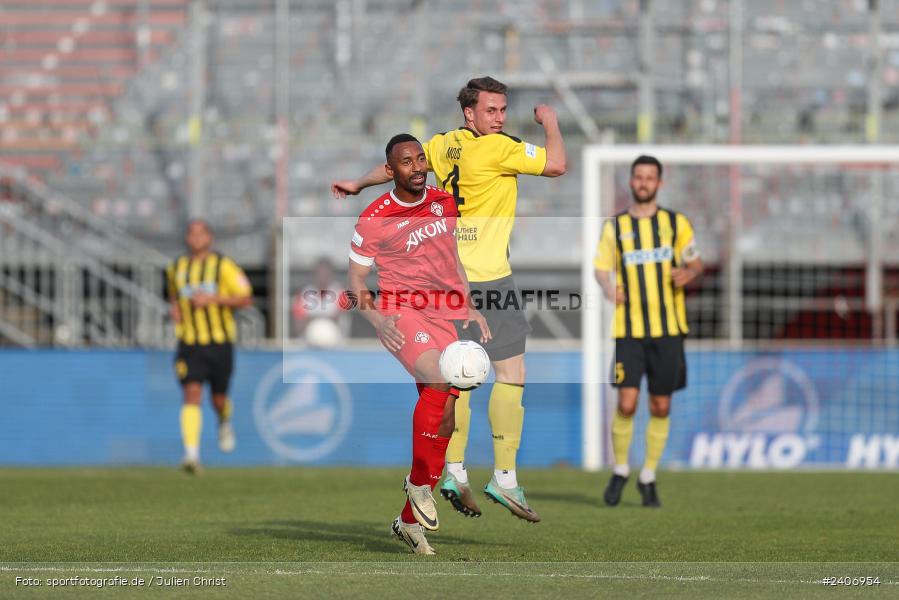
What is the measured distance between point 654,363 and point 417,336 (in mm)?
3486

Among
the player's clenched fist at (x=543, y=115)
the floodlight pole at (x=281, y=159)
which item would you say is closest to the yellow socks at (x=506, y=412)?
the player's clenched fist at (x=543, y=115)

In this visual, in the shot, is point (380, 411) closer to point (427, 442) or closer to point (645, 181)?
point (645, 181)

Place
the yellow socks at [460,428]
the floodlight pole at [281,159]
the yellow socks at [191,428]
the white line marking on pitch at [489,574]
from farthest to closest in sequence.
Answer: the floodlight pole at [281,159] → the yellow socks at [191,428] → the yellow socks at [460,428] → the white line marking on pitch at [489,574]

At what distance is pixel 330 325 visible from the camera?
14.2m

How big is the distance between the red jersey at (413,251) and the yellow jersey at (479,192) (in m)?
0.47

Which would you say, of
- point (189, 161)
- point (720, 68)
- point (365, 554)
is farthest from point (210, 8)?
point (365, 554)

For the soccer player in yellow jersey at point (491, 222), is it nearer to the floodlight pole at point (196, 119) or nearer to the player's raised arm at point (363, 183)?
the player's raised arm at point (363, 183)

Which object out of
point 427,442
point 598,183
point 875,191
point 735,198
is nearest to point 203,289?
point 598,183

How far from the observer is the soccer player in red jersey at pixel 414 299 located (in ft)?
19.6

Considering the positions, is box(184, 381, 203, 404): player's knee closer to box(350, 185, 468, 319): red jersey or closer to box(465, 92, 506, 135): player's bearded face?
box(465, 92, 506, 135): player's bearded face

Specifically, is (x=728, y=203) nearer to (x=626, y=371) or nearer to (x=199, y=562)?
(x=626, y=371)

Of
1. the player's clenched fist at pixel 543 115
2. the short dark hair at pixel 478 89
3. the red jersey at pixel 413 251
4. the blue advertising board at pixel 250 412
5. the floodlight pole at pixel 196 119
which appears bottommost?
the blue advertising board at pixel 250 412

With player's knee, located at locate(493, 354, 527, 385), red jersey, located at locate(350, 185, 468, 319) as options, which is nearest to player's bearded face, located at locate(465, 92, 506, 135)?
red jersey, located at locate(350, 185, 468, 319)

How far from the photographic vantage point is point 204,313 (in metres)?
12.4
